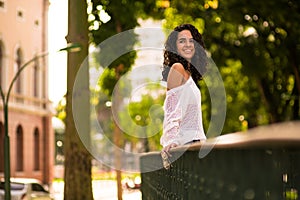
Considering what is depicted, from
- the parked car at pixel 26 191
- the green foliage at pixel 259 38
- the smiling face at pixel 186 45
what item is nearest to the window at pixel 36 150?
the parked car at pixel 26 191

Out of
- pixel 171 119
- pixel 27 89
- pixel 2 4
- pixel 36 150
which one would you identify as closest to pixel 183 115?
pixel 171 119

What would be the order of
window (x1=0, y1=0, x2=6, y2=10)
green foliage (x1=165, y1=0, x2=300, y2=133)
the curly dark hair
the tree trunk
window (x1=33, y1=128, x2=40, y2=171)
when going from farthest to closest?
window (x1=33, y1=128, x2=40, y2=171) → window (x1=0, y1=0, x2=6, y2=10) → green foliage (x1=165, y1=0, x2=300, y2=133) → the tree trunk → the curly dark hair

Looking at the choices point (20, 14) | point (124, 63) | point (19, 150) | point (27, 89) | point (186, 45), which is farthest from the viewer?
point (27, 89)

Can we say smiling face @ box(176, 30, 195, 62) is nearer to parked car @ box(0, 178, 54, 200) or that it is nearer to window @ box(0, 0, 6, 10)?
parked car @ box(0, 178, 54, 200)

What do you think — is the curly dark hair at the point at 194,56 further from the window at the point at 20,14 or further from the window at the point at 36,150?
the window at the point at 36,150

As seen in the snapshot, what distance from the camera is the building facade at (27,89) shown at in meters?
46.1

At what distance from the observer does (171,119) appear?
15.0 ft

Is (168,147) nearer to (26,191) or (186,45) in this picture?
(186,45)

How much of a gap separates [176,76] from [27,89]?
152 ft

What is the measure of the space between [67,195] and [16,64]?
30823 mm

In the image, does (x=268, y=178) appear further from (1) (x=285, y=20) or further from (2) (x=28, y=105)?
(2) (x=28, y=105)

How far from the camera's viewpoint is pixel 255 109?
44469mm

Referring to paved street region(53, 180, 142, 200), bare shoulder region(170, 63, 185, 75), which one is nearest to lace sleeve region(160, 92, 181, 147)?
bare shoulder region(170, 63, 185, 75)

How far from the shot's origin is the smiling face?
4.62 metres
